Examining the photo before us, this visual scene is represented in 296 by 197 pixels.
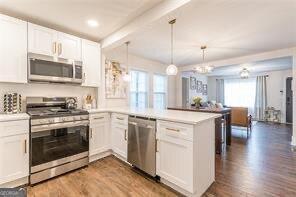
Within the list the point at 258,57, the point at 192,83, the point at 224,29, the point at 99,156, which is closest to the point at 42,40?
the point at 99,156

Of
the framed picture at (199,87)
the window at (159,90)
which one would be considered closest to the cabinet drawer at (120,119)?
the window at (159,90)

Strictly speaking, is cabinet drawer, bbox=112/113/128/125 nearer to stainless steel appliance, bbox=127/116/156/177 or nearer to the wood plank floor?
stainless steel appliance, bbox=127/116/156/177

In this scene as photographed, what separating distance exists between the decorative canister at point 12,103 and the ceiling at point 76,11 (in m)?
A: 1.28

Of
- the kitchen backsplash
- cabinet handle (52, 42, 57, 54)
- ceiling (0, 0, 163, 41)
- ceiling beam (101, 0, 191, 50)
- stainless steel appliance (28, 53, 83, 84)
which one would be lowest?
the kitchen backsplash

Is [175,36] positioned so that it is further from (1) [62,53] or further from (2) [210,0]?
(1) [62,53]

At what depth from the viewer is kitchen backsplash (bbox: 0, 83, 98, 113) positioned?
2.59 meters

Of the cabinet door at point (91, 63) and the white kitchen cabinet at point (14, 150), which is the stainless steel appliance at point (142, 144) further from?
the white kitchen cabinet at point (14, 150)

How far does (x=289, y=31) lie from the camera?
10.1ft

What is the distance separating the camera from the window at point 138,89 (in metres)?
4.87

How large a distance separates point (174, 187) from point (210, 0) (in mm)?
2510

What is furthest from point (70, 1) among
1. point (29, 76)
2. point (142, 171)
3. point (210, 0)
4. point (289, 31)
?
point (289, 31)

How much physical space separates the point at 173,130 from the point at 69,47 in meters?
2.45

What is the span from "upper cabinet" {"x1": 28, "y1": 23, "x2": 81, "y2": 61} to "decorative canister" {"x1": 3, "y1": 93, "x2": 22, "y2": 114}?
0.78m

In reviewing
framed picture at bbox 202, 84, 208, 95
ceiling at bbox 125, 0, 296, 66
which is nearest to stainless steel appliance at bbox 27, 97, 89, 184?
ceiling at bbox 125, 0, 296, 66
